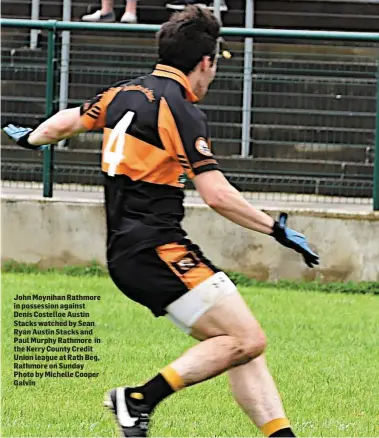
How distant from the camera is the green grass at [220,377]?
615 cm

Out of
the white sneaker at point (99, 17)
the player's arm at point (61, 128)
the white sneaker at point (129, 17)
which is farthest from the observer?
the white sneaker at point (129, 17)

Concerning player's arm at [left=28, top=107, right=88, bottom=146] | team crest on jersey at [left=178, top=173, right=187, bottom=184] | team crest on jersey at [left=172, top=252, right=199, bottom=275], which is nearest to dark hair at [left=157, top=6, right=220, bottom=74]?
team crest on jersey at [left=178, top=173, right=187, bottom=184]

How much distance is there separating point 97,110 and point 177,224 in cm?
68

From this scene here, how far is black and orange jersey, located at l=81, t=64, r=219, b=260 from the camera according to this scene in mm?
5051

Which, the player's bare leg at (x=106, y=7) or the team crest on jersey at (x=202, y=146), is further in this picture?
the player's bare leg at (x=106, y=7)

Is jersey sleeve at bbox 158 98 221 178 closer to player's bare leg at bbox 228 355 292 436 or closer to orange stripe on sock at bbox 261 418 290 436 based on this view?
player's bare leg at bbox 228 355 292 436

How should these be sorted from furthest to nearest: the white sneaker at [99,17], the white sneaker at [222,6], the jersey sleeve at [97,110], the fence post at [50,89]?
the white sneaker at [222,6], the white sneaker at [99,17], the fence post at [50,89], the jersey sleeve at [97,110]

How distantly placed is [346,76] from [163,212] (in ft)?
23.1

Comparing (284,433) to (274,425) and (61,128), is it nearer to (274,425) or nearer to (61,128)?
(274,425)

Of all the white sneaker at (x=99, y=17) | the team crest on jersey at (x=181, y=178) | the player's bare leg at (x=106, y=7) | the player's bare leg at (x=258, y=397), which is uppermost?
the player's bare leg at (x=106, y=7)

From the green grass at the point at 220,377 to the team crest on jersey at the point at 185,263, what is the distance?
3.89 feet

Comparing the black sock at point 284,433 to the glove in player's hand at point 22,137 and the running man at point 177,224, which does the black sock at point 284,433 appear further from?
the glove in player's hand at point 22,137

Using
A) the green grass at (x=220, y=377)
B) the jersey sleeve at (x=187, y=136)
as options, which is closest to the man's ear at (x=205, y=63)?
the jersey sleeve at (x=187, y=136)

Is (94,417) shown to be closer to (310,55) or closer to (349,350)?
(349,350)
